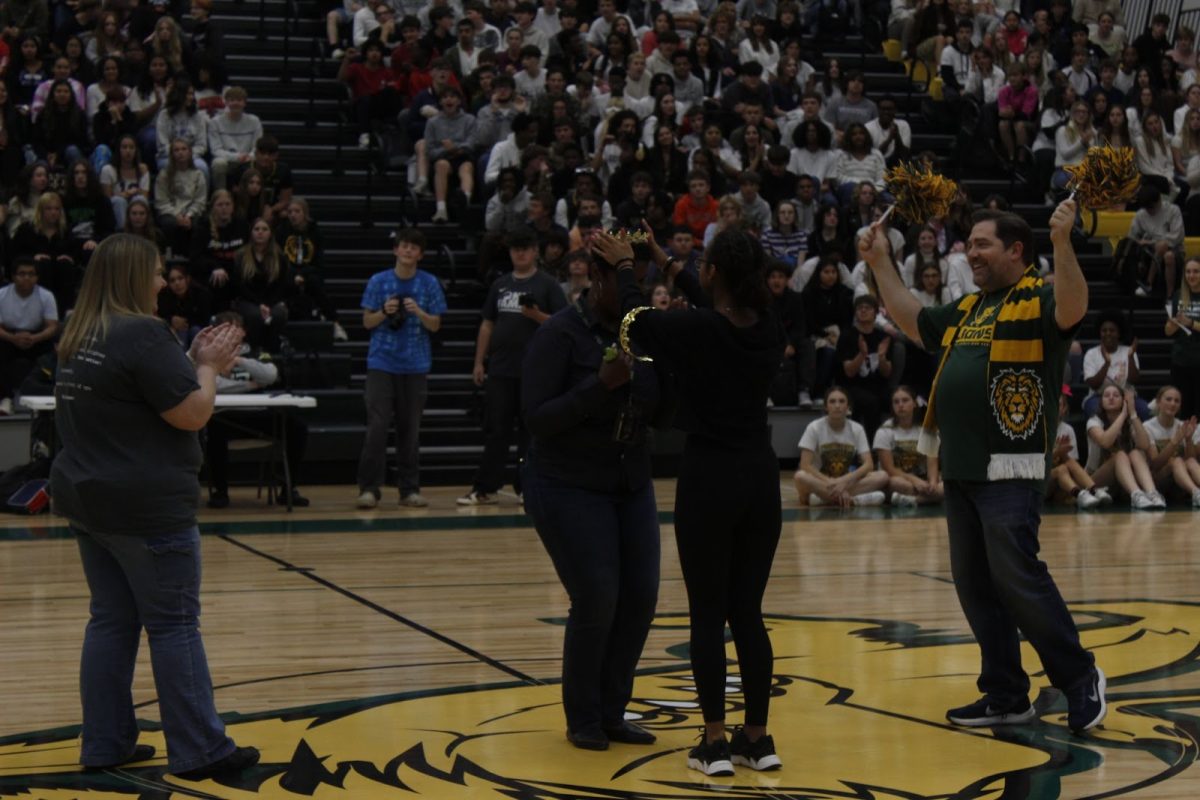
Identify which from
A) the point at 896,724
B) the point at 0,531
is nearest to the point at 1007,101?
the point at 0,531

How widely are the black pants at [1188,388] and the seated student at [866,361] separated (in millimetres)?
2518

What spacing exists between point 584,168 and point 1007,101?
581 cm

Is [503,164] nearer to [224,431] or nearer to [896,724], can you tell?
[224,431]

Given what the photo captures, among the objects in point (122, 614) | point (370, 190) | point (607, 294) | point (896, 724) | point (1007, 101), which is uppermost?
point (1007, 101)

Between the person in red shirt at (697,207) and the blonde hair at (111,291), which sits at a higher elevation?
the person in red shirt at (697,207)

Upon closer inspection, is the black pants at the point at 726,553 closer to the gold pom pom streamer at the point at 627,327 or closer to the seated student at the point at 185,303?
the gold pom pom streamer at the point at 627,327

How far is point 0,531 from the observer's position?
11.7 meters

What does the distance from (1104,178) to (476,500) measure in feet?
25.7

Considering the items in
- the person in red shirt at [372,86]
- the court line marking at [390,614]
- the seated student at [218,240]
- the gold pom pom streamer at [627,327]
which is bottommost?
the court line marking at [390,614]

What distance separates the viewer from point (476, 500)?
43.6ft

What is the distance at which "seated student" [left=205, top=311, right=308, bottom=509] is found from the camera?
13.1 m

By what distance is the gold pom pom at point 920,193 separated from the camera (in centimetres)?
639

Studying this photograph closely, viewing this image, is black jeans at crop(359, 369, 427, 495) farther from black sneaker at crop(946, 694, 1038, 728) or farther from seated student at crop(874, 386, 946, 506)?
black sneaker at crop(946, 694, 1038, 728)

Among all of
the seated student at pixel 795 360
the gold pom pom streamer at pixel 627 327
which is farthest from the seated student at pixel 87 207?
the gold pom pom streamer at pixel 627 327
